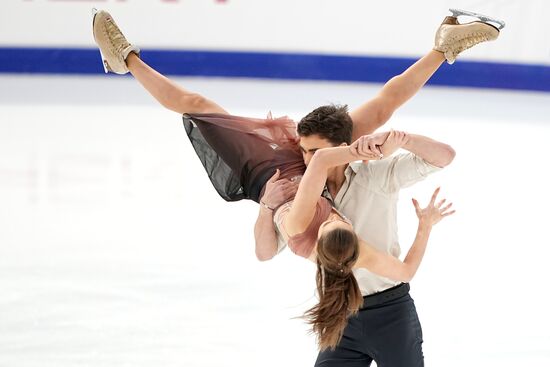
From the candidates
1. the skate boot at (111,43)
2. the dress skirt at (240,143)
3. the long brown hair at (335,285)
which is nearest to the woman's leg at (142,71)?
the skate boot at (111,43)

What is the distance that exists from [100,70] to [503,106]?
14.0 feet

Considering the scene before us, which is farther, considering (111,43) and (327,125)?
(111,43)

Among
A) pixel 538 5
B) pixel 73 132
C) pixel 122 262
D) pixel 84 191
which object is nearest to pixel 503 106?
pixel 538 5

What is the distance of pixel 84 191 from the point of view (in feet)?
21.1

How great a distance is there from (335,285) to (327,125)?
50 centimetres

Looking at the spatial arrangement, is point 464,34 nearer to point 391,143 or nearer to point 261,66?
point 391,143

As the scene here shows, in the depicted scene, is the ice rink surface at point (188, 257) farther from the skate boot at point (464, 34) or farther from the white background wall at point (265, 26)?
the white background wall at point (265, 26)

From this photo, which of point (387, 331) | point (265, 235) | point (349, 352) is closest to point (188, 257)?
point (265, 235)

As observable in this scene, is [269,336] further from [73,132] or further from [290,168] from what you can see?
[73,132]

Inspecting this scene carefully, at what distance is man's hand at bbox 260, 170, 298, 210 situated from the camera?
10.0 feet

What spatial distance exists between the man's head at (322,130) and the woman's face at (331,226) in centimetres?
30

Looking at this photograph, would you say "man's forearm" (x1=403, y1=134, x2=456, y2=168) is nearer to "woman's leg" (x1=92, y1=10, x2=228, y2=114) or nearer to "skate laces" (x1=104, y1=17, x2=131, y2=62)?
"woman's leg" (x1=92, y1=10, x2=228, y2=114)

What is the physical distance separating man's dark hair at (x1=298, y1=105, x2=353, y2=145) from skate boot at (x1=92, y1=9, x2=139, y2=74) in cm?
118

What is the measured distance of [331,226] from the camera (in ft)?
8.60
